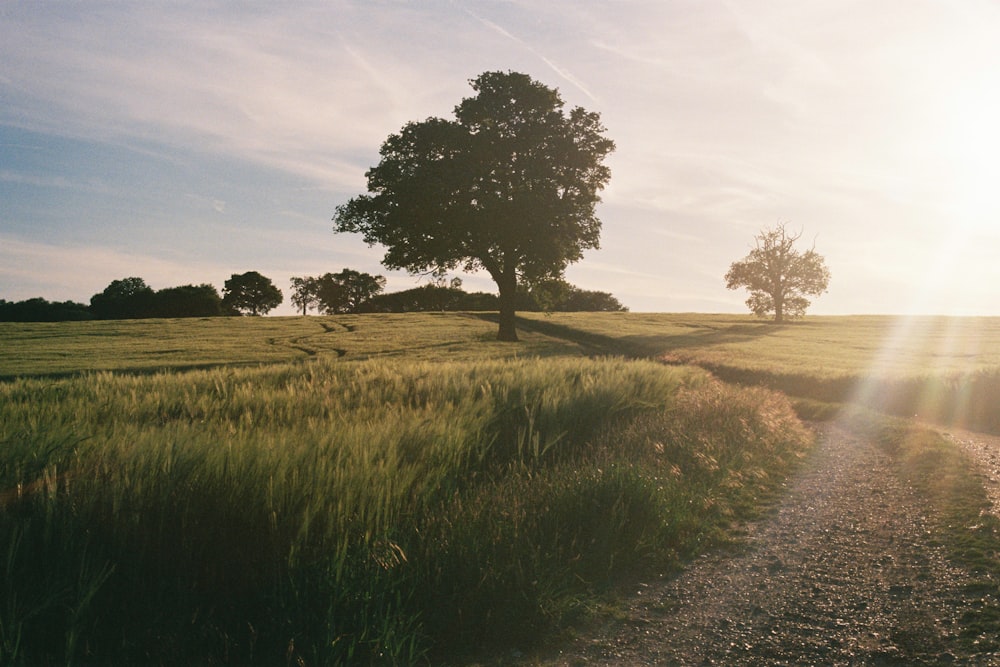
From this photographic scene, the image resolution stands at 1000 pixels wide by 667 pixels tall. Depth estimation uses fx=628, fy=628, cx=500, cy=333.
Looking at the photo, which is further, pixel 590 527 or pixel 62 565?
pixel 590 527

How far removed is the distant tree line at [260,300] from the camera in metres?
70.2

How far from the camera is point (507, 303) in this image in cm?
3966

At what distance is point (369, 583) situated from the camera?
4395 mm

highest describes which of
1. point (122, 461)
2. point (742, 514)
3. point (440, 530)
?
point (122, 461)

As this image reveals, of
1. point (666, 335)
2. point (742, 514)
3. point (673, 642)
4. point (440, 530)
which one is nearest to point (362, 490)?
point (440, 530)

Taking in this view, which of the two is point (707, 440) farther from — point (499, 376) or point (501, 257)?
point (501, 257)

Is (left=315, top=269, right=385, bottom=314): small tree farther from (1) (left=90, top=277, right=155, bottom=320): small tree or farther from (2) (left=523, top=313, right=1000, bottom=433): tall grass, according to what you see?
(2) (left=523, top=313, right=1000, bottom=433): tall grass

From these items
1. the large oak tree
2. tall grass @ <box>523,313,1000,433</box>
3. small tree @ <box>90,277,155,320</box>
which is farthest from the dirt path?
small tree @ <box>90,277,155,320</box>

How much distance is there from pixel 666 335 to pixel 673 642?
47280 mm

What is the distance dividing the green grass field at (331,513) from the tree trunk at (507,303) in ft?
91.8

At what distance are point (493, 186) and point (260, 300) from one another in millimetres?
71666

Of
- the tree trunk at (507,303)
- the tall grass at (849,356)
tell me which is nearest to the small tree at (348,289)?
the tall grass at (849,356)

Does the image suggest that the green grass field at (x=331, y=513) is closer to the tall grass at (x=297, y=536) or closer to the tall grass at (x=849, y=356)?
the tall grass at (x=297, y=536)

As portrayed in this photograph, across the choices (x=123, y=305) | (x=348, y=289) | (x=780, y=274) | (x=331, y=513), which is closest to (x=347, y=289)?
(x=348, y=289)
